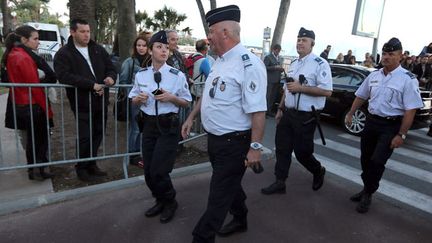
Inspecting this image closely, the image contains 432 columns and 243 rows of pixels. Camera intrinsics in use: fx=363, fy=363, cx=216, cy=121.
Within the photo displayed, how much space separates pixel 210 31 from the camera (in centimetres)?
267

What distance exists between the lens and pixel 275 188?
4.29m

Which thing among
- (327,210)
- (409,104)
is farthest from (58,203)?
(409,104)

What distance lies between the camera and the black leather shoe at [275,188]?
427cm

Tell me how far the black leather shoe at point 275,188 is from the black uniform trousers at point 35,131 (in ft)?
8.91

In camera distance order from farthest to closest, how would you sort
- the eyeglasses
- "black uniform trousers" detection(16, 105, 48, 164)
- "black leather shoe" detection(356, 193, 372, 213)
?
"black uniform trousers" detection(16, 105, 48, 164)
"black leather shoe" detection(356, 193, 372, 213)
the eyeglasses

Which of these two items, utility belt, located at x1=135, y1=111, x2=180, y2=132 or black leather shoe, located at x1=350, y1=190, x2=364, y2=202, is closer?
utility belt, located at x1=135, y1=111, x2=180, y2=132

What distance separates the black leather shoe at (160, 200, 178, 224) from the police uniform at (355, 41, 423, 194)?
211 centimetres

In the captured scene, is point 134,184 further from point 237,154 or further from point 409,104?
point 409,104

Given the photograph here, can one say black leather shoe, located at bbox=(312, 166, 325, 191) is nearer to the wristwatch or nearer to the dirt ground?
the dirt ground

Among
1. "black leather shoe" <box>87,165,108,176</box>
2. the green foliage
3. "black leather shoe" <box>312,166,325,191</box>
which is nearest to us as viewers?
"black leather shoe" <box>312,166,325,191</box>

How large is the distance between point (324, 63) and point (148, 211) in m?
2.48

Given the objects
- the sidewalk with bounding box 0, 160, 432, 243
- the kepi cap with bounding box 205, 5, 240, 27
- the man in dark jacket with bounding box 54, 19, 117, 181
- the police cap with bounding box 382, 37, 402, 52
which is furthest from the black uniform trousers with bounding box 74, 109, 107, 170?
the police cap with bounding box 382, 37, 402, 52

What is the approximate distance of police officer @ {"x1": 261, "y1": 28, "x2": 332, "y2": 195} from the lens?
13.1ft

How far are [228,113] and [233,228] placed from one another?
1210 mm
